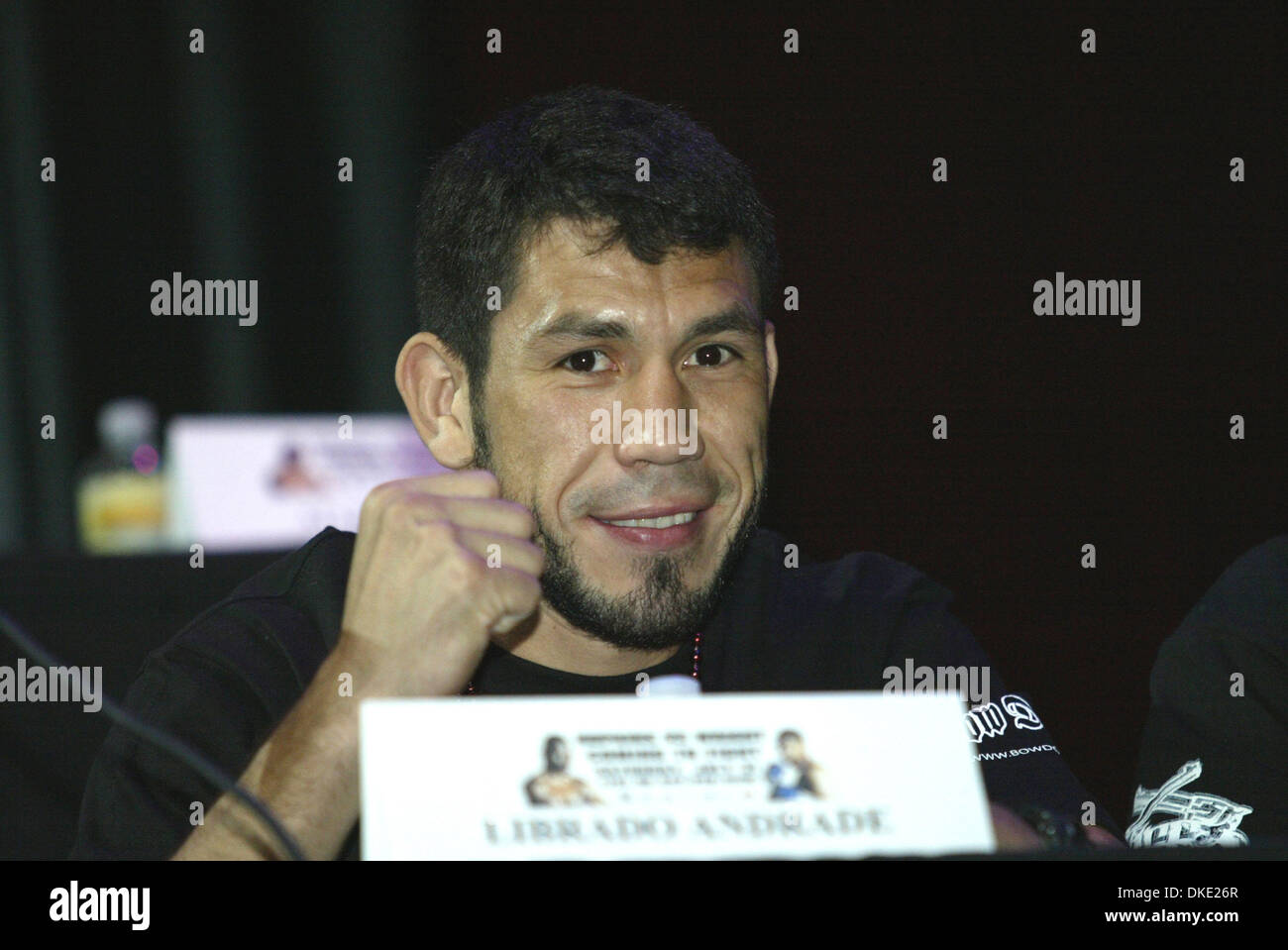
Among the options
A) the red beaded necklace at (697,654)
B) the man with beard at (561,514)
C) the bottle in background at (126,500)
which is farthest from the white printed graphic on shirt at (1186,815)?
the bottle in background at (126,500)

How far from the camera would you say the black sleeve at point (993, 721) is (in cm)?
157

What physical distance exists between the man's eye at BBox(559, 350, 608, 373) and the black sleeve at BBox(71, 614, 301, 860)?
1.66ft

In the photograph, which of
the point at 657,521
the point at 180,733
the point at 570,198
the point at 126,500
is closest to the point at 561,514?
the point at 657,521

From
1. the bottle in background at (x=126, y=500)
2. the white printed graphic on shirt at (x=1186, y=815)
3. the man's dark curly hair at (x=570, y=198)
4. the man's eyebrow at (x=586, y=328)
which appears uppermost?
the man's dark curly hair at (x=570, y=198)

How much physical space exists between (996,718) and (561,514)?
60cm

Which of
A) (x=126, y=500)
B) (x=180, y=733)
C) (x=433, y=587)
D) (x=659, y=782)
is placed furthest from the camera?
(x=126, y=500)

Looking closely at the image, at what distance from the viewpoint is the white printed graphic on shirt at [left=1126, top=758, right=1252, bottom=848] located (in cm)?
155

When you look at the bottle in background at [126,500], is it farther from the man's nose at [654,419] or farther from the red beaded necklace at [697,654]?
the man's nose at [654,419]

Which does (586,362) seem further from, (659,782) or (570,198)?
(659,782)

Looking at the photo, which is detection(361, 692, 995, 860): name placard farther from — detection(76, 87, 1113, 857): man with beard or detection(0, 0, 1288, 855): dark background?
detection(0, 0, 1288, 855): dark background

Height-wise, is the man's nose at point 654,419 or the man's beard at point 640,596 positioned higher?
the man's nose at point 654,419

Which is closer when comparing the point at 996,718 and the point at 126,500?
the point at 996,718

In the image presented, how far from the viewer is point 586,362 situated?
5.38 ft

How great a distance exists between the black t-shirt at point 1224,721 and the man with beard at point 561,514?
0.49 feet
